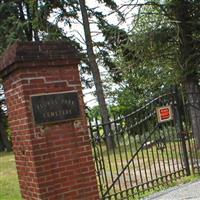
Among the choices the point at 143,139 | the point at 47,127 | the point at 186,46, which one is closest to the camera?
the point at 47,127

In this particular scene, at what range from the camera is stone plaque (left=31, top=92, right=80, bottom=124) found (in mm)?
6672

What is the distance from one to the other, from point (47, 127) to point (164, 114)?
3.49 m

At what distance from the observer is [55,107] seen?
6785 millimetres

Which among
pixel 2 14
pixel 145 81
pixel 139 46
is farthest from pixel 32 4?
pixel 139 46

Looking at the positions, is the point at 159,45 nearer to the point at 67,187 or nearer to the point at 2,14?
the point at 67,187

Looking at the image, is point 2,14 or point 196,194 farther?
point 2,14

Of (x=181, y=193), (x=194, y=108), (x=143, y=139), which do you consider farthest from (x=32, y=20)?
(x=181, y=193)

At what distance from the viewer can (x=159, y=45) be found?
15.1 m

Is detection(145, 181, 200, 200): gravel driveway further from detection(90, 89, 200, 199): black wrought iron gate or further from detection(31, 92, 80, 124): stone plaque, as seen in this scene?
detection(31, 92, 80, 124): stone plaque

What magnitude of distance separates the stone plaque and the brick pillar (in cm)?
1

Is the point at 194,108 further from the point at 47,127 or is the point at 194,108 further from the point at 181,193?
the point at 47,127

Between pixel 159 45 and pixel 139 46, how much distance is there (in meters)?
Answer: 0.70

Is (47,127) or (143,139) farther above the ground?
(47,127)

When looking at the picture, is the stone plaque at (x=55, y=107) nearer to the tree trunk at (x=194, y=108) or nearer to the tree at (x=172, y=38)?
the tree trunk at (x=194, y=108)
